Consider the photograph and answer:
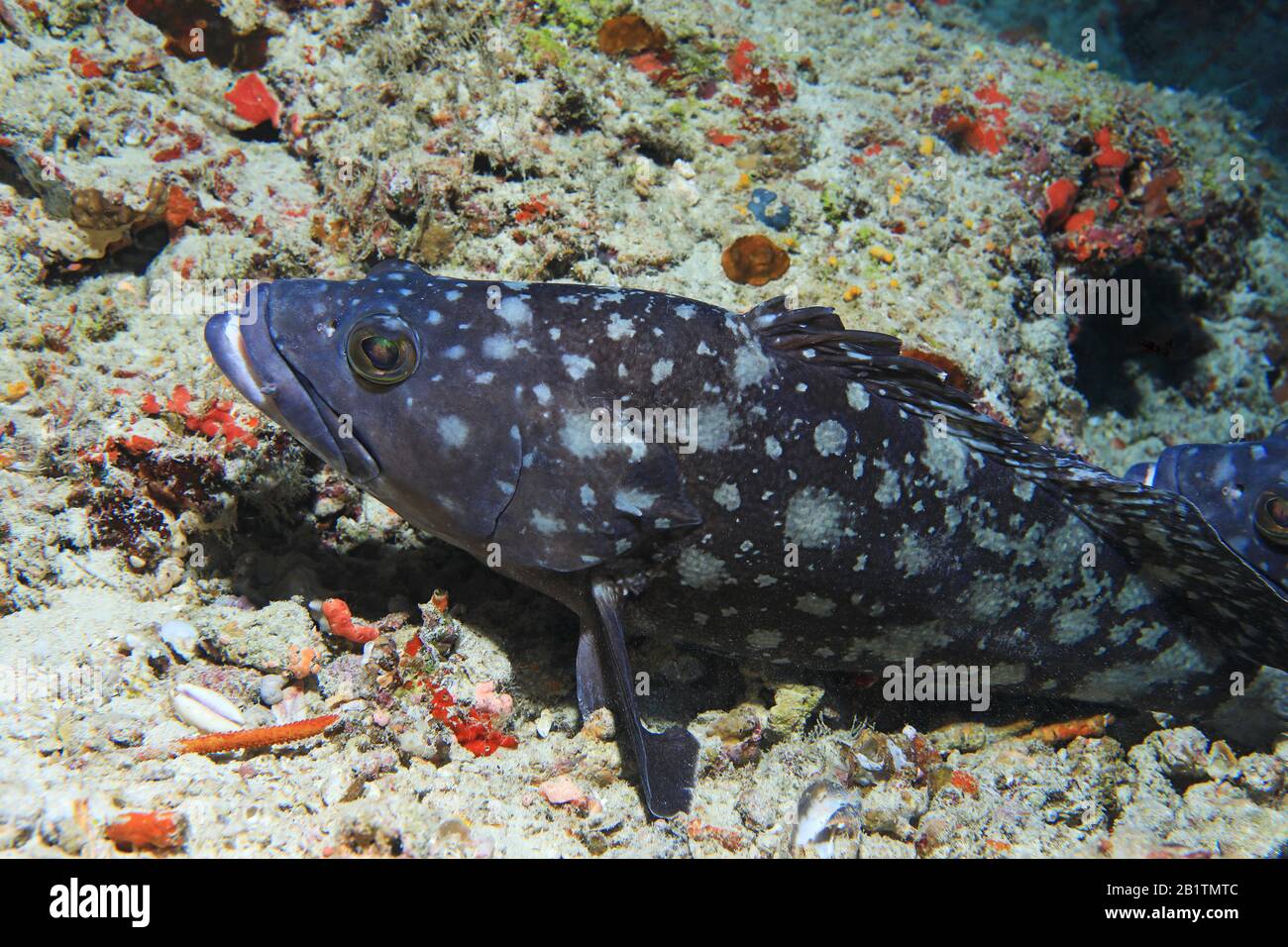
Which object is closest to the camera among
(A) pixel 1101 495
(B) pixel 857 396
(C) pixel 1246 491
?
(B) pixel 857 396

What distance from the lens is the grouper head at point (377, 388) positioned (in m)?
2.45

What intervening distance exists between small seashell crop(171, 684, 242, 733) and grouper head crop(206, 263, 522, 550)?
1034 millimetres

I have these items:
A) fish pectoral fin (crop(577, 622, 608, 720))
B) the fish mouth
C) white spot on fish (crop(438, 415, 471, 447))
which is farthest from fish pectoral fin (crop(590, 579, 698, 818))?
the fish mouth

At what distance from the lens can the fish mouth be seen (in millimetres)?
2424

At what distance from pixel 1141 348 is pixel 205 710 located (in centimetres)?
830

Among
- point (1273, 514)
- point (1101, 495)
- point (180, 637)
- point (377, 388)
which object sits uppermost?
point (377, 388)

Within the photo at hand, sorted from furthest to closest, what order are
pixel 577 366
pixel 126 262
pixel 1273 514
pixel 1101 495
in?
pixel 1273 514, pixel 126 262, pixel 1101 495, pixel 577 366

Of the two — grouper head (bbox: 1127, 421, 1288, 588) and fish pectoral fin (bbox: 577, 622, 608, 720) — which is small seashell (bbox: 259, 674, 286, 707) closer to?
fish pectoral fin (bbox: 577, 622, 608, 720)

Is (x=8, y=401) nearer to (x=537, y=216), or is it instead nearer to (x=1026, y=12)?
(x=537, y=216)

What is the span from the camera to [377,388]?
2.53 m

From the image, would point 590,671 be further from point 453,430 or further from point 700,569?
point 453,430

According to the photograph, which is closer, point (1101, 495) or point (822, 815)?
point (822, 815)

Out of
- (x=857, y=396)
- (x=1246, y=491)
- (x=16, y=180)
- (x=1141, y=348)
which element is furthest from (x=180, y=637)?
(x=1141, y=348)

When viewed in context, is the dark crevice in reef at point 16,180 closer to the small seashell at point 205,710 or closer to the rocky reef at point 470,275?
the rocky reef at point 470,275
